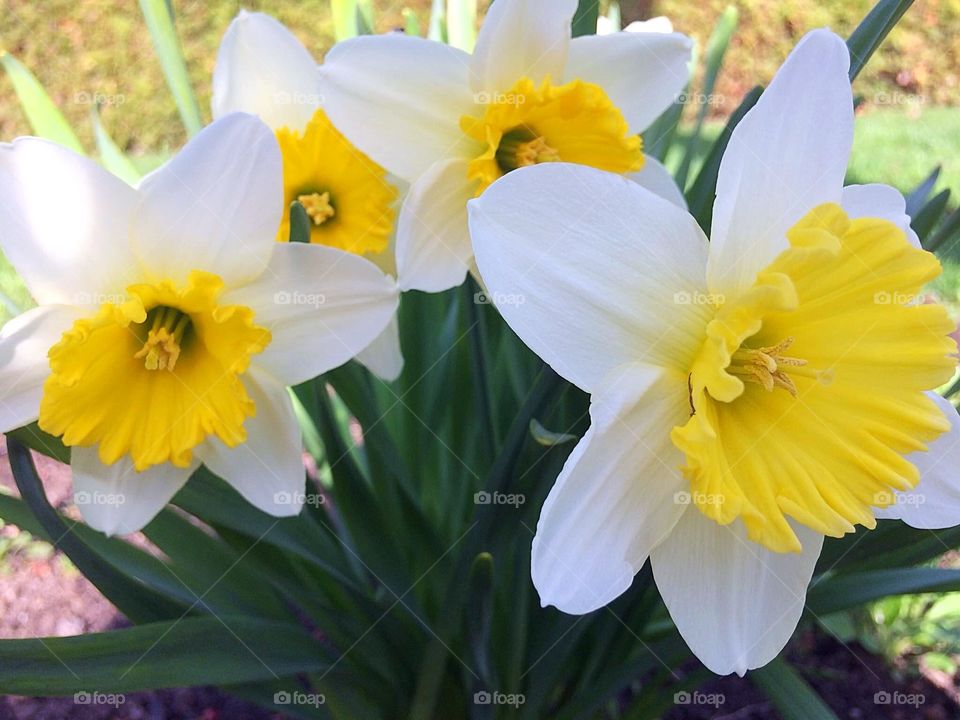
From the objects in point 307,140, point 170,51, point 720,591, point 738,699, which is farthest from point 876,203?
point 738,699

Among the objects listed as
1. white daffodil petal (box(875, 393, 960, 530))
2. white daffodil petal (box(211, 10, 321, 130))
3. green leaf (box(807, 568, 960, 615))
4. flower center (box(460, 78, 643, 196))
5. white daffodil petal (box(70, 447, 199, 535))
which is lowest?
green leaf (box(807, 568, 960, 615))

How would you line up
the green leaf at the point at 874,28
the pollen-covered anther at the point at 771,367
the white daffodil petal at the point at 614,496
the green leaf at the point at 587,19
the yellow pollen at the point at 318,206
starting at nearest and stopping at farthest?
1. the white daffodil petal at the point at 614,496
2. the pollen-covered anther at the point at 771,367
3. the green leaf at the point at 874,28
4. the yellow pollen at the point at 318,206
5. the green leaf at the point at 587,19

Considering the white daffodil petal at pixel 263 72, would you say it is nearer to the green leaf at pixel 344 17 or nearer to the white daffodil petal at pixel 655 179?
the green leaf at pixel 344 17

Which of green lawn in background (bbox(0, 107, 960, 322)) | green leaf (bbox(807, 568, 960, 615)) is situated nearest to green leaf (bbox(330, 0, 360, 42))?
green leaf (bbox(807, 568, 960, 615))

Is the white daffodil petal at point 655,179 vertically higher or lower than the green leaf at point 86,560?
higher

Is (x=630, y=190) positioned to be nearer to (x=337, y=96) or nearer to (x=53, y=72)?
(x=337, y=96)

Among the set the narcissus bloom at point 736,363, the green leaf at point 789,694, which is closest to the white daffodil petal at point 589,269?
the narcissus bloom at point 736,363

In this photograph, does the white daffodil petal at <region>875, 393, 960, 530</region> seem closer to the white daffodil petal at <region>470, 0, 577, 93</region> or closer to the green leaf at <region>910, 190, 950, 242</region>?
the green leaf at <region>910, 190, 950, 242</region>
